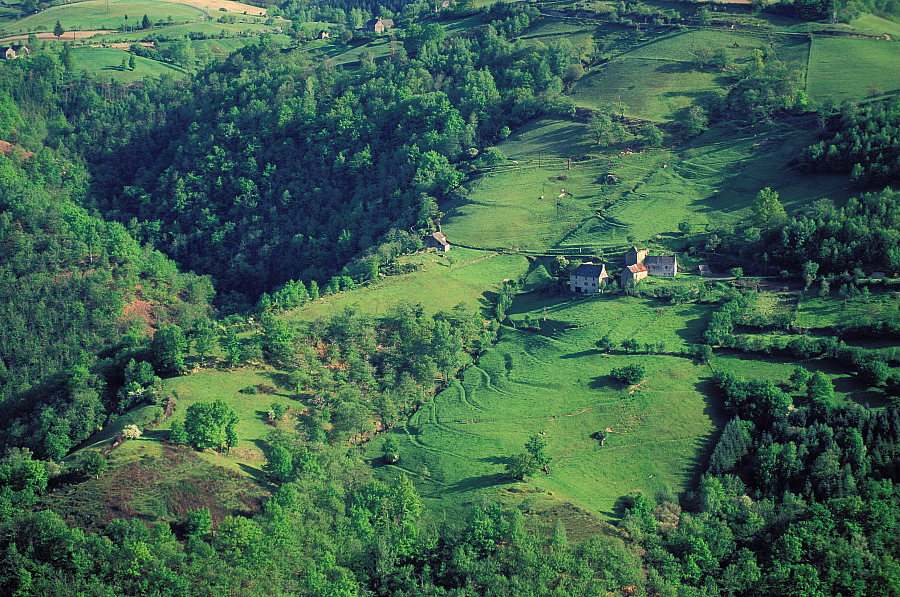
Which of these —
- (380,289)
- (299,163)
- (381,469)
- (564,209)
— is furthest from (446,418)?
(299,163)

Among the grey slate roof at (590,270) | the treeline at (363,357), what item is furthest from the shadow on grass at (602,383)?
the grey slate roof at (590,270)

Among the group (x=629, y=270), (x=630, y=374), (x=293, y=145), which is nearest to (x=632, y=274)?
(x=629, y=270)

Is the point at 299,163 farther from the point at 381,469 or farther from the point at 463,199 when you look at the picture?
the point at 381,469

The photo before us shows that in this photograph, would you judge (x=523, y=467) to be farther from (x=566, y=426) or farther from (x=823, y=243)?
(x=823, y=243)

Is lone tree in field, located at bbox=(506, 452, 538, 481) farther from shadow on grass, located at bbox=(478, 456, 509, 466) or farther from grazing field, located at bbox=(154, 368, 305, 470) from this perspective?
grazing field, located at bbox=(154, 368, 305, 470)

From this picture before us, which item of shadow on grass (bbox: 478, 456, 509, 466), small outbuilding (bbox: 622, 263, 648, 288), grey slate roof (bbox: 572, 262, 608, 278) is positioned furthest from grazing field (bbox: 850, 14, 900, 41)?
shadow on grass (bbox: 478, 456, 509, 466)
